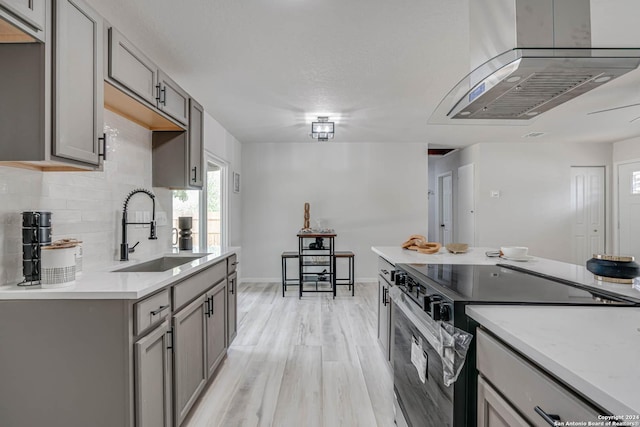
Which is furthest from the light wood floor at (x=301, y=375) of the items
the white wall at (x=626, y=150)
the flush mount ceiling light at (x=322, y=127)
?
the white wall at (x=626, y=150)

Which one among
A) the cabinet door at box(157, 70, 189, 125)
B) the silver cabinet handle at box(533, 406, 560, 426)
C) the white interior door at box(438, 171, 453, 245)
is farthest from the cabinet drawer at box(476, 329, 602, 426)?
the white interior door at box(438, 171, 453, 245)

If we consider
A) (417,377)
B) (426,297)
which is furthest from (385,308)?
(426,297)

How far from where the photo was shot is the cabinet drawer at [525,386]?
2.15 ft

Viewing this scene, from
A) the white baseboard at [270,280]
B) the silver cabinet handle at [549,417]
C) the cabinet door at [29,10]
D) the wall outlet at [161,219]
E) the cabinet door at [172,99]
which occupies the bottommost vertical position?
the white baseboard at [270,280]

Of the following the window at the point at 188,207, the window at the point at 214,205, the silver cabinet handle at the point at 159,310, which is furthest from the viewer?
the window at the point at 214,205

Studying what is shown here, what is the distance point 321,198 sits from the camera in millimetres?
5559

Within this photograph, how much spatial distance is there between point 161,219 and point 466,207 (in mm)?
5332

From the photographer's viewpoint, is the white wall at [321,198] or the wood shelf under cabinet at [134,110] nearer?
the wood shelf under cabinet at [134,110]

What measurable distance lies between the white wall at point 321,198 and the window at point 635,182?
3369 millimetres

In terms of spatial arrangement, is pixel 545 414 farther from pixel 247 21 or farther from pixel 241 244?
pixel 241 244

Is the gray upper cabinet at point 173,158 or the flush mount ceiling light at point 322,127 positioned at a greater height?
the flush mount ceiling light at point 322,127

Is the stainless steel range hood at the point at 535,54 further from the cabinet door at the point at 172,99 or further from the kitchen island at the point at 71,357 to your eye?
the cabinet door at the point at 172,99

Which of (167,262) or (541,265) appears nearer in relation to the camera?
(541,265)

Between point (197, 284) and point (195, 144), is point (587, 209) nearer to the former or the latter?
point (195, 144)
